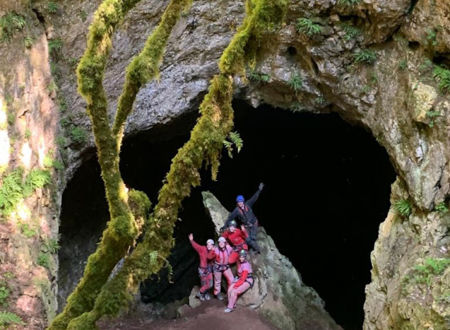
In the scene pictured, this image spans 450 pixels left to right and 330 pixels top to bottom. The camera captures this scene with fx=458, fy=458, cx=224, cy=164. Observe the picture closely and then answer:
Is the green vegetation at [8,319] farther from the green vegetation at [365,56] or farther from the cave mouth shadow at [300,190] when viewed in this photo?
the green vegetation at [365,56]

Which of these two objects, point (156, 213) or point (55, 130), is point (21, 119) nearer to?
point (55, 130)

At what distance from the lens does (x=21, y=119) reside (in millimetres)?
8492

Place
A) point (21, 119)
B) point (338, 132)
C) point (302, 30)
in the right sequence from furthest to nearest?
point (338, 132), point (302, 30), point (21, 119)

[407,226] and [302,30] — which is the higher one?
[302,30]

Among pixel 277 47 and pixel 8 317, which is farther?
pixel 277 47

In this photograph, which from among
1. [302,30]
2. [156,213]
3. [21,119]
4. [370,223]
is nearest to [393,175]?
[370,223]

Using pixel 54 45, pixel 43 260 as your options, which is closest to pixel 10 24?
pixel 54 45

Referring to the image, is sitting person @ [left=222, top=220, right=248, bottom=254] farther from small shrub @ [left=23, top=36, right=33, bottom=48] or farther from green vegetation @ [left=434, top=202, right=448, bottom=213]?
small shrub @ [left=23, top=36, right=33, bottom=48]

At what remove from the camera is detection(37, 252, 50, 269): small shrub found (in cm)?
786

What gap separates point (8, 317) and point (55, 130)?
4.17 meters

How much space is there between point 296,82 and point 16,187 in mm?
5957

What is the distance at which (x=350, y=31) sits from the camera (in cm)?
920

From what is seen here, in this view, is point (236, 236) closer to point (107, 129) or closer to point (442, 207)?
point (442, 207)

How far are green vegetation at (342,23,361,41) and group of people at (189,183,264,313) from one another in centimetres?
410
